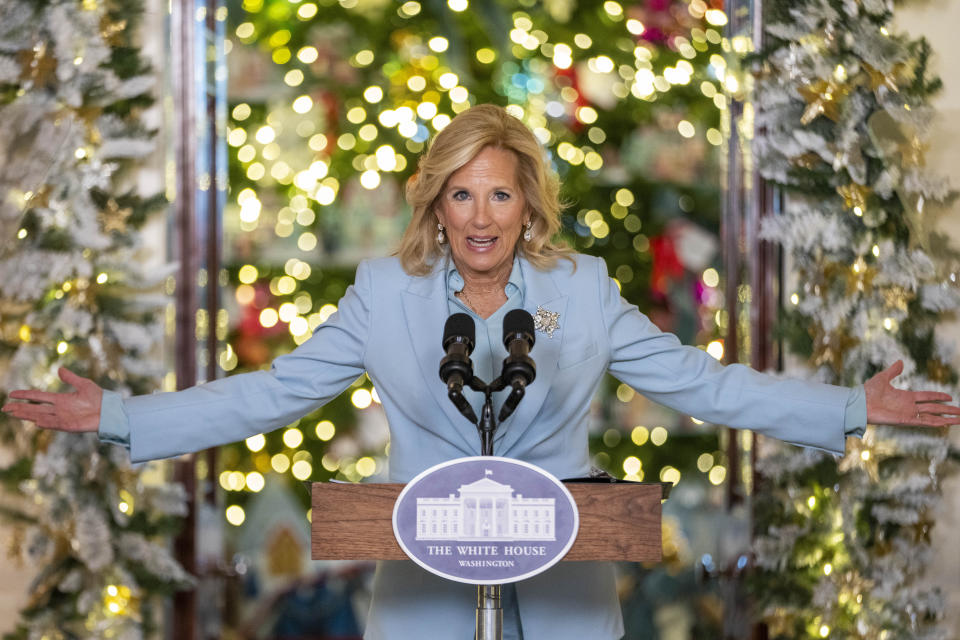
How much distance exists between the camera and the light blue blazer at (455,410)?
6.73 ft

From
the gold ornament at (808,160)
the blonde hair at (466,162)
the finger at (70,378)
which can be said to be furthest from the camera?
the gold ornament at (808,160)

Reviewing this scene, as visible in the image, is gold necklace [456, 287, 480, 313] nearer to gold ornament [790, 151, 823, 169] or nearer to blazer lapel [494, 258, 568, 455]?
blazer lapel [494, 258, 568, 455]

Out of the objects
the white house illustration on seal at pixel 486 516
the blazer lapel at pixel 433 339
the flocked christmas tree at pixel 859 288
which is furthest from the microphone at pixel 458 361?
the flocked christmas tree at pixel 859 288

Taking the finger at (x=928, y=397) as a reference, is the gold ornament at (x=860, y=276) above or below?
below

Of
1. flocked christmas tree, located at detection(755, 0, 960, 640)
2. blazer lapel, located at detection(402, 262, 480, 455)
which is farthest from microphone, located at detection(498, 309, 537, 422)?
flocked christmas tree, located at detection(755, 0, 960, 640)

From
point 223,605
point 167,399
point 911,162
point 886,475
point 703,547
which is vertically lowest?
point 223,605

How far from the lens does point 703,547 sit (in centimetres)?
452

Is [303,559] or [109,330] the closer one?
[109,330]

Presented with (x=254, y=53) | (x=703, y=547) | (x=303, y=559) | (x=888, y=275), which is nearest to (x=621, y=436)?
(x=703, y=547)

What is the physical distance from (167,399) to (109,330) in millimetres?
1438

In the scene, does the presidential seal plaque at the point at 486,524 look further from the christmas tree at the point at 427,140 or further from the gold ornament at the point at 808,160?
the christmas tree at the point at 427,140

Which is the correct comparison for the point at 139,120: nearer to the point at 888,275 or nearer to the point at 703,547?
the point at 888,275

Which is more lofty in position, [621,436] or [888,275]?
[888,275]

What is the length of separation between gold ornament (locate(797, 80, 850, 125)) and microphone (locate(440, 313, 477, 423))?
1.95 metres
